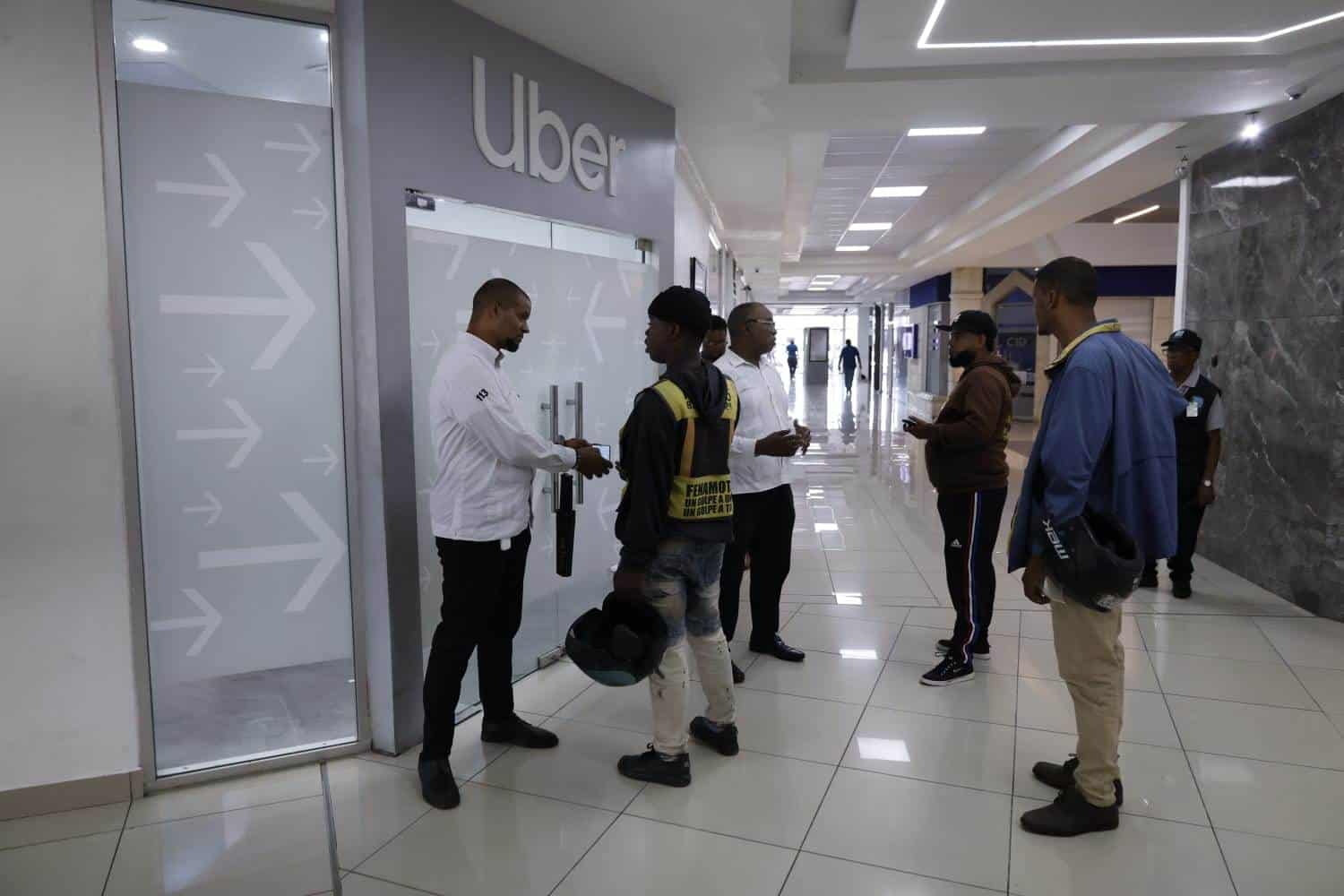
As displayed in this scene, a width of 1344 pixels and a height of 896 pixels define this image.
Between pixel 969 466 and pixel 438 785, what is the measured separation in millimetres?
2568

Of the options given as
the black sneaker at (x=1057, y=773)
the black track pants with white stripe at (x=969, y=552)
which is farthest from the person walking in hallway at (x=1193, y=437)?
the black sneaker at (x=1057, y=773)

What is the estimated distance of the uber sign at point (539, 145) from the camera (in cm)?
348

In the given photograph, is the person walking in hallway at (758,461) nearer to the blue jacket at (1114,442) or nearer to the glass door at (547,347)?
the glass door at (547,347)

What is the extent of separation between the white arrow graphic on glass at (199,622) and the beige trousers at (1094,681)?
2.87 metres

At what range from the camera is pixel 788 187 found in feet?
29.9

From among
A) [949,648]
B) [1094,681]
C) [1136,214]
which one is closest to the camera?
[1094,681]

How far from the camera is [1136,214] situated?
12.9m

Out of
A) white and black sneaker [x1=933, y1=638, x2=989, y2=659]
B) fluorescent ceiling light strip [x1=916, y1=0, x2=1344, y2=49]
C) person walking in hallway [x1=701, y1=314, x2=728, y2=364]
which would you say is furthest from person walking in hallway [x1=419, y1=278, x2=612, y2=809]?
fluorescent ceiling light strip [x1=916, y1=0, x2=1344, y2=49]

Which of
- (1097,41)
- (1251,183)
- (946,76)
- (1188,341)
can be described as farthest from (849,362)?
(1097,41)

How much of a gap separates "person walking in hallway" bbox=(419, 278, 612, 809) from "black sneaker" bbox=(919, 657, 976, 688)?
1967 millimetres

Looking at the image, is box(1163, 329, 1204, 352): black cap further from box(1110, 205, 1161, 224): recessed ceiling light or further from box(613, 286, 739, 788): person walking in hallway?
box(1110, 205, 1161, 224): recessed ceiling light

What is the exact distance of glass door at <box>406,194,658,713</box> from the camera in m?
3.35

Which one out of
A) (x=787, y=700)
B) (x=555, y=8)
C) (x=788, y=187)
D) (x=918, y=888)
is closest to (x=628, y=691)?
(x=787, y=700)

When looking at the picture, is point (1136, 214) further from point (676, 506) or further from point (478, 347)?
point (478, 347)
